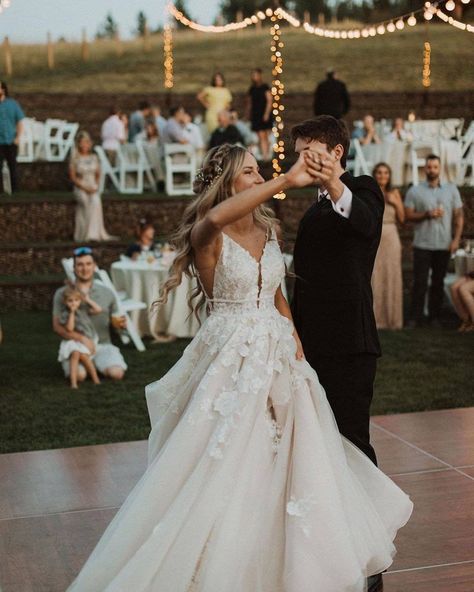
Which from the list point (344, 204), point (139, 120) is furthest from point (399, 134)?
point (344, 204)

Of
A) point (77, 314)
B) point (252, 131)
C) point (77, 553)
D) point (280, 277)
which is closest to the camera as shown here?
point (280, 277)

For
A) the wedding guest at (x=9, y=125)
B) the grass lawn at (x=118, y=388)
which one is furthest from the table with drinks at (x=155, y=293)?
the wedding guest at (x=9, y=125)

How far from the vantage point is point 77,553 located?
4.39 m

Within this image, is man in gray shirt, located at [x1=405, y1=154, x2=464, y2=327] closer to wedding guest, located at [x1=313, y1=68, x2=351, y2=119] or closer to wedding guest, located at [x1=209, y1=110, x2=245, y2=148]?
wedding guest, located at [x1=209, y1=110, x2=245, y2=148]

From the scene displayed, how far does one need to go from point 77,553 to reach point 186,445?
1.09 meters

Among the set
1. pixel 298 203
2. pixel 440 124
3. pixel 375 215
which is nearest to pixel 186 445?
Answer: pixel 375 215

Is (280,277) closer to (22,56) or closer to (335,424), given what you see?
(335,424)

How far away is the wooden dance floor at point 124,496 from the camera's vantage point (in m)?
4.15

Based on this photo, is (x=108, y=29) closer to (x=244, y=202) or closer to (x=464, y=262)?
(x=464, y=262)

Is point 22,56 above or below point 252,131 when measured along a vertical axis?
above

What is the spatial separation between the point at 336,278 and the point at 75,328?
450cm

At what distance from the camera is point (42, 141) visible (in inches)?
693

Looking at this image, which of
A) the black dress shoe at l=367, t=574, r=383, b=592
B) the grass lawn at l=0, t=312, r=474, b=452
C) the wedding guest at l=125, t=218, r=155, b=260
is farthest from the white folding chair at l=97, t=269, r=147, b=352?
the black dress shoe at l=367, t=574, r=383, b=592

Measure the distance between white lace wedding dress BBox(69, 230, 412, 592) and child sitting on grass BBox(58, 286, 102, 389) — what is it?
13.5ft
